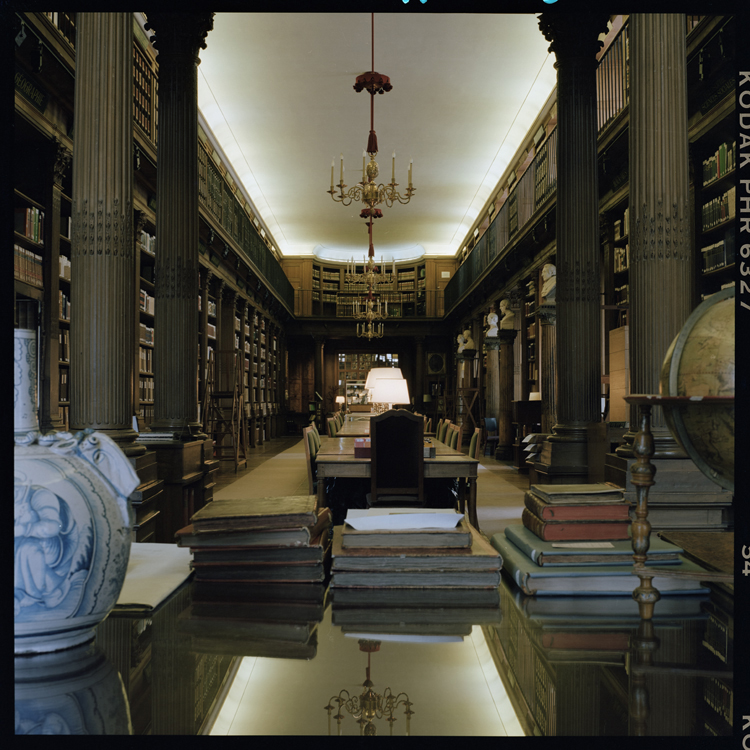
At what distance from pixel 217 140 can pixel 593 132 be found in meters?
8.61

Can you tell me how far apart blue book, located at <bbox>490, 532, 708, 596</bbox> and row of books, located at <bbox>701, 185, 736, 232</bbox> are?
4.78 meters

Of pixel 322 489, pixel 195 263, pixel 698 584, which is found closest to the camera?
pixel 698 584

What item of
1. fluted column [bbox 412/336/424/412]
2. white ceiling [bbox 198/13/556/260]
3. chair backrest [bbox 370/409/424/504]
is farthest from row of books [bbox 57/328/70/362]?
fluted column [bbox 412/336/424/412]

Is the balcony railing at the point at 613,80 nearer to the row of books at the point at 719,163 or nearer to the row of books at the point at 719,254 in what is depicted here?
the row of books at the point at 719,163

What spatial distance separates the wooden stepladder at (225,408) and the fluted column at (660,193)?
666 cm

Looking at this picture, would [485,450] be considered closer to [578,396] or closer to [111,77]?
[578,396]

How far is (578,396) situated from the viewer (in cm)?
512

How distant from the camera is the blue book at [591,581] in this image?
43.7 inches

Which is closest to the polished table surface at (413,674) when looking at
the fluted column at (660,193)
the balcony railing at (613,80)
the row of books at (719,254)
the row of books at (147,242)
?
the fluted column at (660,193)

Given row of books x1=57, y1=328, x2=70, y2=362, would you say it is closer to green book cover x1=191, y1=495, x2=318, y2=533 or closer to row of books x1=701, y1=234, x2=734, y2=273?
green book cover x1=191, y1=495, x2=318, y2=533

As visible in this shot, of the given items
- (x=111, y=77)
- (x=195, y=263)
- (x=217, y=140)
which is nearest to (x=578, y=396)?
(x=195, y=263)

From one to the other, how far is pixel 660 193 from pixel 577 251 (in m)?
1.81

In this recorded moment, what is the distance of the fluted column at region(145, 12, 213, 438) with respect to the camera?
4.85 metres

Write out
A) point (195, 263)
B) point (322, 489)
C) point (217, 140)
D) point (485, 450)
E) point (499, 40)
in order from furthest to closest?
point (485, 450), point (217, 140), point (499, 40), point (195, 263), point (322, 489)
